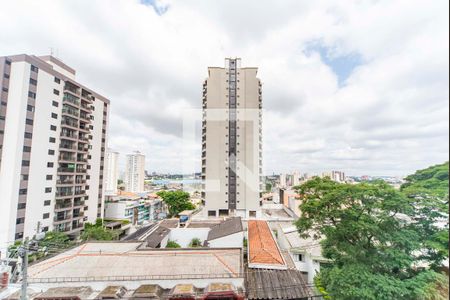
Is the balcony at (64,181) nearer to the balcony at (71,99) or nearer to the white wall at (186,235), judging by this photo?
the balcony at (71,99)

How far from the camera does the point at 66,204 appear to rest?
17.8 metres

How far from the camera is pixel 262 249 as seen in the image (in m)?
10.6

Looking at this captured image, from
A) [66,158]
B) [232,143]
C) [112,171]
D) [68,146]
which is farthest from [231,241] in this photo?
[112,171]

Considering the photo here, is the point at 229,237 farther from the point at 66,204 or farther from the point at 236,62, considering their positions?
the point at 236,62

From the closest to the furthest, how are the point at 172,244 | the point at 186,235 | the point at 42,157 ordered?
the point at 172,244, the point at 186,235, the point at 42,157

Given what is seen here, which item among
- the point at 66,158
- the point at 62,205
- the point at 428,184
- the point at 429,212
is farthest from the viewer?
the point at 66,158

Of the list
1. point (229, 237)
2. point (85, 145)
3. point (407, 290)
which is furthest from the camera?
point (85, 145)

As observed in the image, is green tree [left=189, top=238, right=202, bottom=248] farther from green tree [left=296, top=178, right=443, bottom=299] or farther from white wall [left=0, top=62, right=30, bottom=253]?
white wall [left=0, top=62, right=30, bottom=253]

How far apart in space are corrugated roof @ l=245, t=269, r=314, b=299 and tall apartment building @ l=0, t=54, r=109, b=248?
13.2m

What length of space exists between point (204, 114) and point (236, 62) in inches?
271

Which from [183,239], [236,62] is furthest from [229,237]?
[236,62]

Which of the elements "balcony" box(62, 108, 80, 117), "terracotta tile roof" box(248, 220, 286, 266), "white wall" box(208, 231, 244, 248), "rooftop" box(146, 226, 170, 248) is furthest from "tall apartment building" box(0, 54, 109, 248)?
"terracotta tile roof" box(248, 220, 286, 266)

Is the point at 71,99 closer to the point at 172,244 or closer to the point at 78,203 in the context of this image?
the point at 78,203

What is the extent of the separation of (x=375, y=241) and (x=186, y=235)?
1251 centimetres
